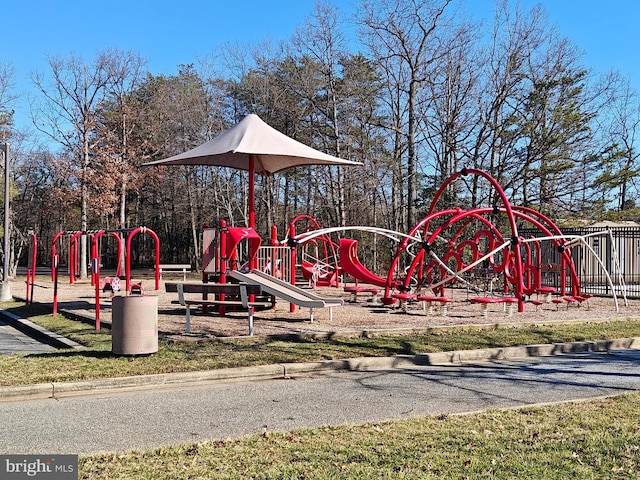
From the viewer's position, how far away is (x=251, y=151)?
14500 mm

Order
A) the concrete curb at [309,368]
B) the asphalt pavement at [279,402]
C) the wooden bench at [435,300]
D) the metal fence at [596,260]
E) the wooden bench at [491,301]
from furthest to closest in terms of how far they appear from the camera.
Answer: the metal fence at [596,260] < the wooden bench at [435,300] < the wooden bench at [491,301] < the concrete curb at [309,368] < the asphalt pavement at [279,402]

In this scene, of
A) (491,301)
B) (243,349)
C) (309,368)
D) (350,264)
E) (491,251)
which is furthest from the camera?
(491,251)

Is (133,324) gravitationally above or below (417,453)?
above

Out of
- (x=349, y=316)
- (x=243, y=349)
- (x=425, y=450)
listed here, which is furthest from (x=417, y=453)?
(x=349, y=316)

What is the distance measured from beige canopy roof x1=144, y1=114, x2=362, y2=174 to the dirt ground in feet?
11.7

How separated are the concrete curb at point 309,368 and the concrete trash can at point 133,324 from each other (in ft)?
3.57

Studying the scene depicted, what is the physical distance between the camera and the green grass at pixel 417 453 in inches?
177

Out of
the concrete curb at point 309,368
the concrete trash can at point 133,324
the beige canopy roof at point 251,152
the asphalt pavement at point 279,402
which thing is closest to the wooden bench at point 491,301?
the concrete curb at point 309,368

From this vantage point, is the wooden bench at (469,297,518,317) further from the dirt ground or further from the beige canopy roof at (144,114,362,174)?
the beige canopy roof at (144,114,362,174)

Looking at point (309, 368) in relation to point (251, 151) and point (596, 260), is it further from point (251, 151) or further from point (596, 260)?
point (596, 260)

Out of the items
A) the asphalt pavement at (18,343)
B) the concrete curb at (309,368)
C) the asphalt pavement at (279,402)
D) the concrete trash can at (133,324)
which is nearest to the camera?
the asphalt pavement at (279,402)

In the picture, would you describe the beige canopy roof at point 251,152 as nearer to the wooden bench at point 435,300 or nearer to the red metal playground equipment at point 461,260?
the red metal playground equipment at point 461,260

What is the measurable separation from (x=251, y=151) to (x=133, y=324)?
252 inches

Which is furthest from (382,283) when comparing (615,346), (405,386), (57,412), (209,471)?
(209,471)
